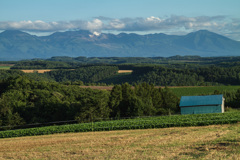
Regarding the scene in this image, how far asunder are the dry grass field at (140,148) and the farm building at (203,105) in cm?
2235

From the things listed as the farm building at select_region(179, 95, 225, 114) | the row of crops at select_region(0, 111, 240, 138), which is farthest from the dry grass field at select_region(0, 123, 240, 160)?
the farm building at select_region(179, 95, 225, 114)

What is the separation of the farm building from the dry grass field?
22.4 m

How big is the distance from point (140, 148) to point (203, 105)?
31629mm

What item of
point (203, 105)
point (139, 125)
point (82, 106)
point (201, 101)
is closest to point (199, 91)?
point (201, 101)

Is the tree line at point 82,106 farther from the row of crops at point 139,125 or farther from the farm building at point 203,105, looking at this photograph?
the row of crops at point 139,125

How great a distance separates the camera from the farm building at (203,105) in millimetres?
52062

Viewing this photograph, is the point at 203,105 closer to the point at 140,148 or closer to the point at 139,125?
the point at 139,125

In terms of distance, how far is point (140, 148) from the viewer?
920 inches

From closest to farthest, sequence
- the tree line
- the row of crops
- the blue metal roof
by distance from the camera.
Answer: the row of crops
the tree line
the blue metal roof

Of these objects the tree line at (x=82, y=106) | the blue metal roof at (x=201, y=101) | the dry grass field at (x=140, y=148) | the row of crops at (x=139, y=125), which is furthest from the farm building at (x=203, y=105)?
the dry grass field at (x=140, y=148)

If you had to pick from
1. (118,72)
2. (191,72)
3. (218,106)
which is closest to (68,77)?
(118,72)

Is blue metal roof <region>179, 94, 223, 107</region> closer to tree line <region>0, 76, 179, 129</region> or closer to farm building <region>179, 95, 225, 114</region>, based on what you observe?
farm building <region>179, 95, 225, 114</region>

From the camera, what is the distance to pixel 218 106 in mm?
52031

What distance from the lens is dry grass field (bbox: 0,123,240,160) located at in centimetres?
2060
